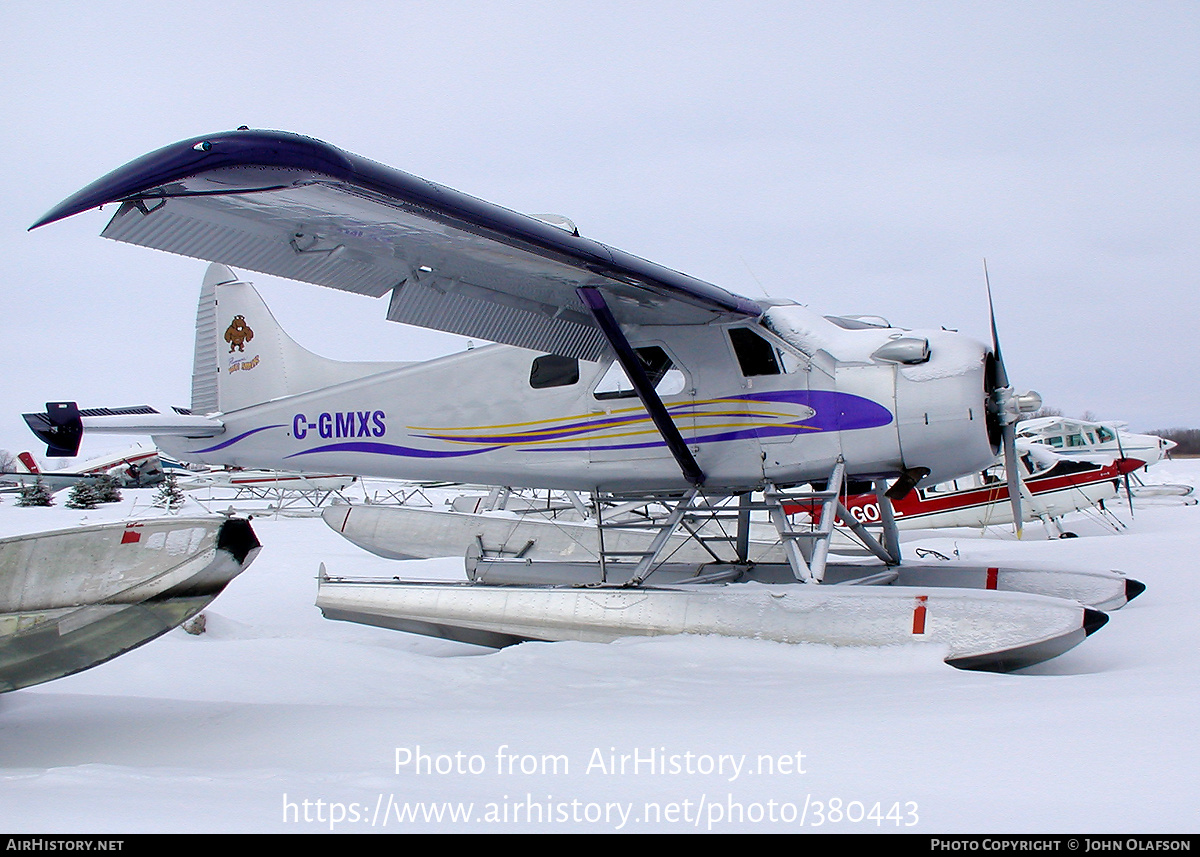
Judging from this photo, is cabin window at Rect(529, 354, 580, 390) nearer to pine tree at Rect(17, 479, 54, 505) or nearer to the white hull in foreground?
the white hull in foreground

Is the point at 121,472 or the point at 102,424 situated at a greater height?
the point at 102,424

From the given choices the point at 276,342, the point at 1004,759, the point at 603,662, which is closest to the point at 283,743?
the point at 603,662

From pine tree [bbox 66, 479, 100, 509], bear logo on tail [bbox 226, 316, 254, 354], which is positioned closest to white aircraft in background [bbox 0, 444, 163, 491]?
pine tree [bbox 66, 479, 100, 509]

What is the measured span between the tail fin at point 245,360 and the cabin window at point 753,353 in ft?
13.1

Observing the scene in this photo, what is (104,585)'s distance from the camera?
382 centimetres

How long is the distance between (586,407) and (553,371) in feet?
1.60

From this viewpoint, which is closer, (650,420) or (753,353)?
(753,353)

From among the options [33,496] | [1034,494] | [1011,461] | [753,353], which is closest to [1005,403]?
[1011,461]

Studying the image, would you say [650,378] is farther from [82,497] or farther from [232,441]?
[82,497]

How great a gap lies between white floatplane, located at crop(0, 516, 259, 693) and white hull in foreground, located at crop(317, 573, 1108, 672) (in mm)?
2535

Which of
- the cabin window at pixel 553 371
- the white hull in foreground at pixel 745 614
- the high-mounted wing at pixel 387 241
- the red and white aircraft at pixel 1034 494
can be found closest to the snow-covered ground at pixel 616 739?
the white hull in foreground at pixel 745 614

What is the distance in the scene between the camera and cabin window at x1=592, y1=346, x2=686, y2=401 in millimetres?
6410

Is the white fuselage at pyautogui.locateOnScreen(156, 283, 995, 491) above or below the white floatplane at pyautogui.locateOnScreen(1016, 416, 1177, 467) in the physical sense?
below

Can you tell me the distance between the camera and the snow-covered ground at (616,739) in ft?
6.31
